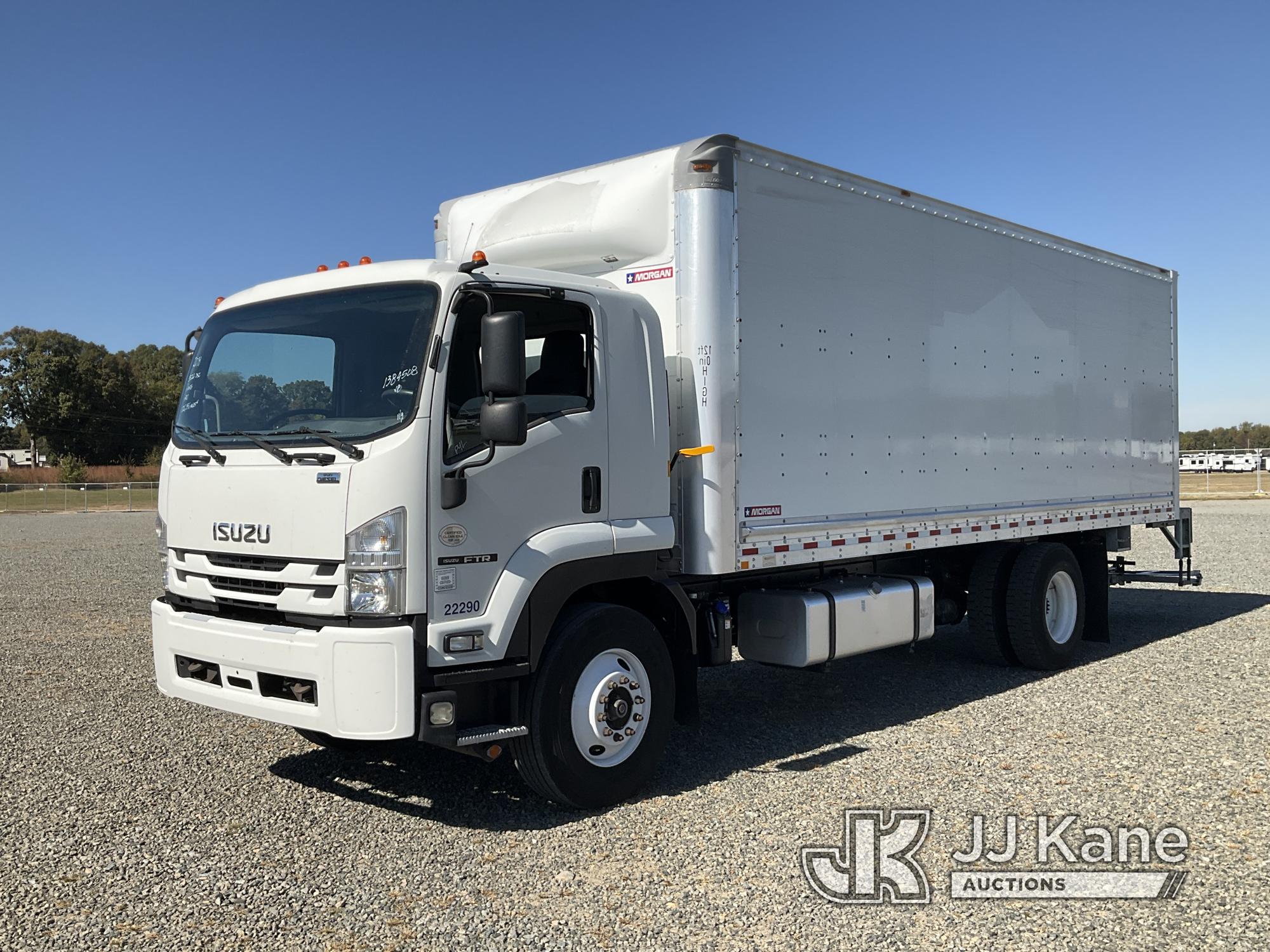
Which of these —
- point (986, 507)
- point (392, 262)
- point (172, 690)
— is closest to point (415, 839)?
point (172, 690)

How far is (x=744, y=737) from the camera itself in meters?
7.09

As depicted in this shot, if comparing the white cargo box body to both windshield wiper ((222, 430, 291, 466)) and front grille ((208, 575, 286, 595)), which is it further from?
front grille ((208, 575, 286, 595))

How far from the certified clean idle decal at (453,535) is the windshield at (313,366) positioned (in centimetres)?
54

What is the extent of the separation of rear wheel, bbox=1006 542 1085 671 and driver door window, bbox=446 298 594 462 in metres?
5.26

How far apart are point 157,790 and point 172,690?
75 centimetres

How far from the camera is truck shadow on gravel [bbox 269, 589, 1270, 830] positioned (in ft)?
19.2

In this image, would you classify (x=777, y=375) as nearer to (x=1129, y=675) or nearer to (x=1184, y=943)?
(x=1184, y=943)

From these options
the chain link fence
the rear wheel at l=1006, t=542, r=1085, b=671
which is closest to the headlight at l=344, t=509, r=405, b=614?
the rear wheel at l=1006, t=542, r=1085, b=671

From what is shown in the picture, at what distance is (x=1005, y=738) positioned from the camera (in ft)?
22.8

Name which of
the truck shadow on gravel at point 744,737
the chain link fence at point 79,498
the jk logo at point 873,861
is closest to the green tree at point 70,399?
the chain link fence at point 79,498

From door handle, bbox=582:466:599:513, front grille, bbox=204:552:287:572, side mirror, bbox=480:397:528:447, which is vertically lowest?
front grille, bbox=204:552:287:572

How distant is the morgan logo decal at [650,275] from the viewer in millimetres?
6133

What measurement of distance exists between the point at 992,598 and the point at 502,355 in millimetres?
6051

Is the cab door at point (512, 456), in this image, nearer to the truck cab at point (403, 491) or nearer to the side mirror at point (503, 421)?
the truck cab at point (403, 491)
